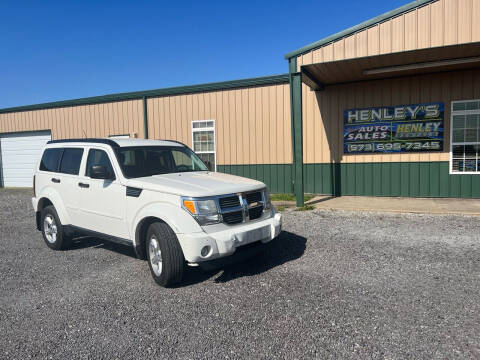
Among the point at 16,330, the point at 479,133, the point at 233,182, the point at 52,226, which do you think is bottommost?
the point at 16,330

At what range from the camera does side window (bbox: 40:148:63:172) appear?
245 inches

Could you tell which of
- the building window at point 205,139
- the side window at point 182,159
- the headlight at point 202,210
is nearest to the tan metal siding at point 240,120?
the building window at point 205,139

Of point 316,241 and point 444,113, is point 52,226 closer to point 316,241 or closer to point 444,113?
point 316,241

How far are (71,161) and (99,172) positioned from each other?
4.43 ft

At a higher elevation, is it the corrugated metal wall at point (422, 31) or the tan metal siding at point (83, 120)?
the corrugated metal wall at point (422, 31)

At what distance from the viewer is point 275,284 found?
4.35 m

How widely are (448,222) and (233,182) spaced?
5087 mm

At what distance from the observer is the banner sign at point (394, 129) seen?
9969 mm

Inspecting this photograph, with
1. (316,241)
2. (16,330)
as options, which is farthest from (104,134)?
(16,330)

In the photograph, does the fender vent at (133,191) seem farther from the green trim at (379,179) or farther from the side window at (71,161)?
the green trim at (379,179)

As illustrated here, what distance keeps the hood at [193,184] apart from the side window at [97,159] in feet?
2.23

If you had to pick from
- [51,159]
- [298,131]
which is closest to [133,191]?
[51,159]

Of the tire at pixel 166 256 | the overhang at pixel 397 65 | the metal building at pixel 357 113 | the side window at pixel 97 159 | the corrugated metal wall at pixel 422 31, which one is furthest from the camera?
the overhang at pixel 397 65

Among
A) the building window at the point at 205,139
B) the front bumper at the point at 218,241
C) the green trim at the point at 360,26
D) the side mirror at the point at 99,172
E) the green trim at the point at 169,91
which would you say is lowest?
the front bumper at the point at 218,241
